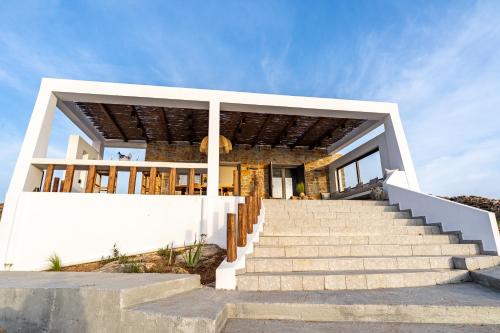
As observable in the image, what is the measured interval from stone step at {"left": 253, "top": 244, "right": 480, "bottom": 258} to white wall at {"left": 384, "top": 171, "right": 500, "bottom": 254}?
29cm

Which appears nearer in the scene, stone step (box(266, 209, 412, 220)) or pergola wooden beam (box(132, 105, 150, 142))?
stone step (box(266, 209, 412, 220))

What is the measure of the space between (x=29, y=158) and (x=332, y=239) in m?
6.21

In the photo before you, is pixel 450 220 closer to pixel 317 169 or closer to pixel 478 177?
pixel 317 169

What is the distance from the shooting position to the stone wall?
31.7 feet

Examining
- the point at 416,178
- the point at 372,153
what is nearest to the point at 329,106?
the point at 416,178

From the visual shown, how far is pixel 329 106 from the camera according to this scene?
6.02 metres

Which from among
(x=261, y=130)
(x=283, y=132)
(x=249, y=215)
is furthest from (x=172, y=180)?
(x=283, y=132)

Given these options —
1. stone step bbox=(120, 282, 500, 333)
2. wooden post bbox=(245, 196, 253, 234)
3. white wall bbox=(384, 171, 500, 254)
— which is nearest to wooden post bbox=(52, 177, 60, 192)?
wooden post bbox=(245, 196, 253, 234)

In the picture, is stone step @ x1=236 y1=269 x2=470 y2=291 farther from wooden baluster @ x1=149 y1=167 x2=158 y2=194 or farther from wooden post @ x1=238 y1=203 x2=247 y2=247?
wooden baluster @ x1=149 y1=167 x2=158 y2=194

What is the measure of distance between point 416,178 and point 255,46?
29.2ft

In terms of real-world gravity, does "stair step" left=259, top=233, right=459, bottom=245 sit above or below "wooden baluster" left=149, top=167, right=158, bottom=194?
below

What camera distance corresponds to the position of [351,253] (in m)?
3.34

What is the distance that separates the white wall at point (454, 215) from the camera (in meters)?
3.52

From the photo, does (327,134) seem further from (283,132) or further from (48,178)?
(48,178)
